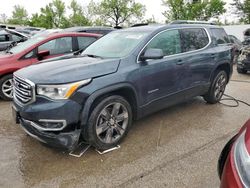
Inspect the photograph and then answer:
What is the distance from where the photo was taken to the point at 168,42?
4.69 metres

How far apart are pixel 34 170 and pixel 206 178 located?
6.84ft

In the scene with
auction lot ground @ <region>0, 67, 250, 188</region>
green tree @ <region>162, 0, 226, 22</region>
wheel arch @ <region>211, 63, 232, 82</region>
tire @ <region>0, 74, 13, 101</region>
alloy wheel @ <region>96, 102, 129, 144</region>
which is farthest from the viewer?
green tree @ <region>162, 0, 226, 22</region>

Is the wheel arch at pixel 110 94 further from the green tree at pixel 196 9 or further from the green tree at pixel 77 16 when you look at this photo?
the green tree at pixel 77 16

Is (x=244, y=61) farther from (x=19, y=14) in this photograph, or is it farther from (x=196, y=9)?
(x=19, y=14)

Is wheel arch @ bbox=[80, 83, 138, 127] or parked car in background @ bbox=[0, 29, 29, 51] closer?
wheel arch @ bbox=[80, 83, 138, 127]

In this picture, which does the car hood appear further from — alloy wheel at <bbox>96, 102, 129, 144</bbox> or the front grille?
alloy wheel at <bbox>96, 102, 129, 144</bbox>

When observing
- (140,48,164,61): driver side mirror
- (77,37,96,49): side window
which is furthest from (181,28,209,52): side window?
(77,37,96,49): side window

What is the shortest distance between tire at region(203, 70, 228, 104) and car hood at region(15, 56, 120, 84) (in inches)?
107

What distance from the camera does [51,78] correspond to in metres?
3.44

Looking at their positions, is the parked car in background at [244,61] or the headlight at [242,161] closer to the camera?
the headlight at [242,161]

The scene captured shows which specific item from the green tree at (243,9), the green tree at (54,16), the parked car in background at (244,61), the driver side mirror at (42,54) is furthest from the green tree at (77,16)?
the driver side mirror at (42,54)

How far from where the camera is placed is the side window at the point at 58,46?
679 centimetres

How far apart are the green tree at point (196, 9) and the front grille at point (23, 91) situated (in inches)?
1271

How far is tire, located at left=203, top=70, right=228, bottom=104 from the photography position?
5777 millimetres
